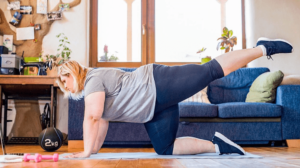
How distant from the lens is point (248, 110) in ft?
9.56

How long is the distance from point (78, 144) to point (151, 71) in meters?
1.52

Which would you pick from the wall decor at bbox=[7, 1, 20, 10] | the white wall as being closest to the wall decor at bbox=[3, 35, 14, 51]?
the wall decor at bbox=[7, 1, 20, 10]

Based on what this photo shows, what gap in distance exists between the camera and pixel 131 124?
2951 mm

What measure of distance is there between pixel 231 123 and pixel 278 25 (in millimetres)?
1950

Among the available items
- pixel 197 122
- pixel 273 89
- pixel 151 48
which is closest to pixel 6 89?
pixel 151 48

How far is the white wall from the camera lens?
4102mm

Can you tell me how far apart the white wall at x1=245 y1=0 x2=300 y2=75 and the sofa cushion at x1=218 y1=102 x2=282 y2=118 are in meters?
1.26

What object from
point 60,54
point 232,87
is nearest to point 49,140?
point 60,54

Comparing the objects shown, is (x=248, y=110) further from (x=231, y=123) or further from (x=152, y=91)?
(x=152, y=91)

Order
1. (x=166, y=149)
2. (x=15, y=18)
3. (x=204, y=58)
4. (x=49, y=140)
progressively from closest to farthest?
(x=166, y=149), (x=49, y=140), (x=204, y=58), (x=15, y=18)

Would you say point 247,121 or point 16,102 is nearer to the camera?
point 247,121

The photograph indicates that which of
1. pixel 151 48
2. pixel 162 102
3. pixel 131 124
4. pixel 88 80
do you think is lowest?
pixel 131 124

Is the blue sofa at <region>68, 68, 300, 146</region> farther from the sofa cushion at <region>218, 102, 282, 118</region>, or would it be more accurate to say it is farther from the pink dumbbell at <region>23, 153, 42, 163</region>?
the pink dumbbell at <region>23, 153, 42, 163</region>

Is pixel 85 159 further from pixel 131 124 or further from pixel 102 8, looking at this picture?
pixel 102 8
